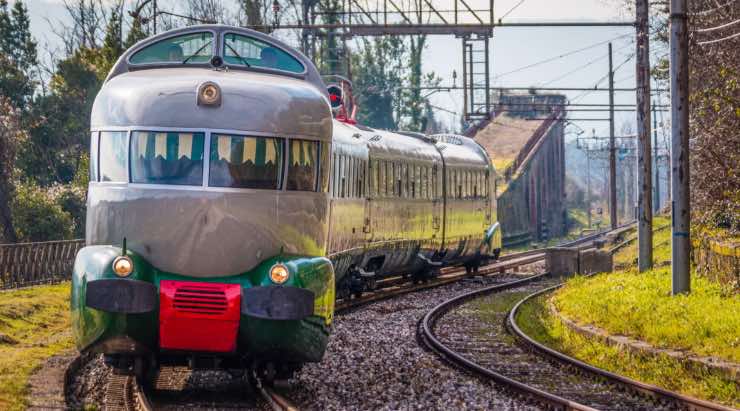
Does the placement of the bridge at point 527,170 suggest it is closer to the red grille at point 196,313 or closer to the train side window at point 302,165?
the train side window at point 302,165

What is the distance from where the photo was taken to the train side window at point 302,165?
12.5 metres

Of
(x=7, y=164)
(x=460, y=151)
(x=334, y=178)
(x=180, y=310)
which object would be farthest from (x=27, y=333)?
(x=7, y=164)

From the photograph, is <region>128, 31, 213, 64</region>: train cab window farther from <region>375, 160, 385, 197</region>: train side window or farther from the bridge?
the bridge

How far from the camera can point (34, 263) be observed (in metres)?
28.1

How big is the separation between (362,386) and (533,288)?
16.9 metres

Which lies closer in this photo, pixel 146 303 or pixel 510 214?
pixel 146 303

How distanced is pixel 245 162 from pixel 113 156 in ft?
4.22

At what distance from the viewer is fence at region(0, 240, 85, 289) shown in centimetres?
2698

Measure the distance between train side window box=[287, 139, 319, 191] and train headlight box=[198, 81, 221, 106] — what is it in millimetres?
918

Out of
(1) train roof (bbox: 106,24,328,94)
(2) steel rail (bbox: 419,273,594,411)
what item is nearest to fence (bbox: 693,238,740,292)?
(2) steel rail (bbox: 419,273,594,411)

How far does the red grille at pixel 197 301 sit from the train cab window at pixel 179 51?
9.01 feet

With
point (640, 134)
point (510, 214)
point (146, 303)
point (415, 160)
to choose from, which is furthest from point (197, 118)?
point (510, 214)

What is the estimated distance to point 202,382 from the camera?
13703mm

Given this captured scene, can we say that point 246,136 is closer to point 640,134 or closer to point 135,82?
point 135,82
